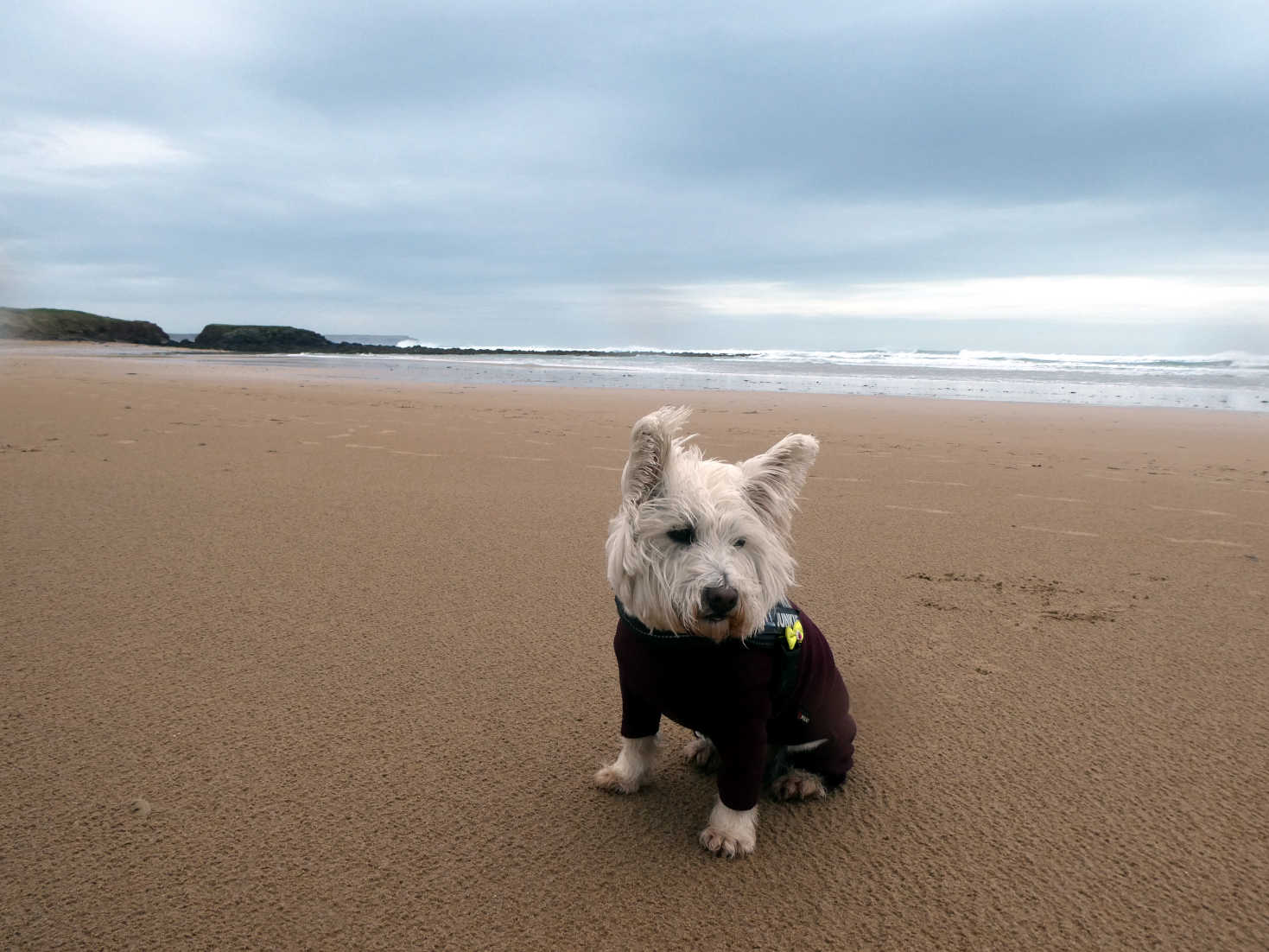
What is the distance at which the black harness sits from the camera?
90.0 inches

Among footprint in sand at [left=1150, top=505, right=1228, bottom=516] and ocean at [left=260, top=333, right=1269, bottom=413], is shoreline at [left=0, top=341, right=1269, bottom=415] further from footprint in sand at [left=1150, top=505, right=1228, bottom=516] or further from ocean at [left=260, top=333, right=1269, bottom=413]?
footprint in sand at [left=1150, top=505, right=1228, bottom=516]

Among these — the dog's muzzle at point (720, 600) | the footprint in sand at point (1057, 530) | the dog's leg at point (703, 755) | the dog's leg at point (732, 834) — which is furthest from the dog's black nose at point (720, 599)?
the footprint in sand at point (1057, 530)

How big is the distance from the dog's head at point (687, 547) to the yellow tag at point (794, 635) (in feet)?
0.40

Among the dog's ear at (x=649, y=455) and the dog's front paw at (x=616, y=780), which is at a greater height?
the dog's ear at (x=649, y=455)

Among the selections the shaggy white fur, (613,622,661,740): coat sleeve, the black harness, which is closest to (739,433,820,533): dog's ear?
the shaggy white fur

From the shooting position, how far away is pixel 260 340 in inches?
2077

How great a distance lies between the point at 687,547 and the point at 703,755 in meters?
0.97

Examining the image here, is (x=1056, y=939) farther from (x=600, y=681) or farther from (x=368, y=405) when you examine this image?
(x=368, y=405)

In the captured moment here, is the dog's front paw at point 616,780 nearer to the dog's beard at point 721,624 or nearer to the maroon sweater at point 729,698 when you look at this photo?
the maroon sweater at point 729,698

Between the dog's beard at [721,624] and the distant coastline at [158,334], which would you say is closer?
the dog's beard at [721,624]

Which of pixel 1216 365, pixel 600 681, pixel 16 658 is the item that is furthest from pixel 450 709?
pixel 1216 365

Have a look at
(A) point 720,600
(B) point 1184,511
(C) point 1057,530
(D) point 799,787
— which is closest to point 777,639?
(A) point 720,600

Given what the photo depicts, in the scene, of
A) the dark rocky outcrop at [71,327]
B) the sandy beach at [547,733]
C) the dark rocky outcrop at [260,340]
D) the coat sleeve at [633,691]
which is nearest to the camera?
the sandy beach at [547,733]

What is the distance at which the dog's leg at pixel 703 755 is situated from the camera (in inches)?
110
